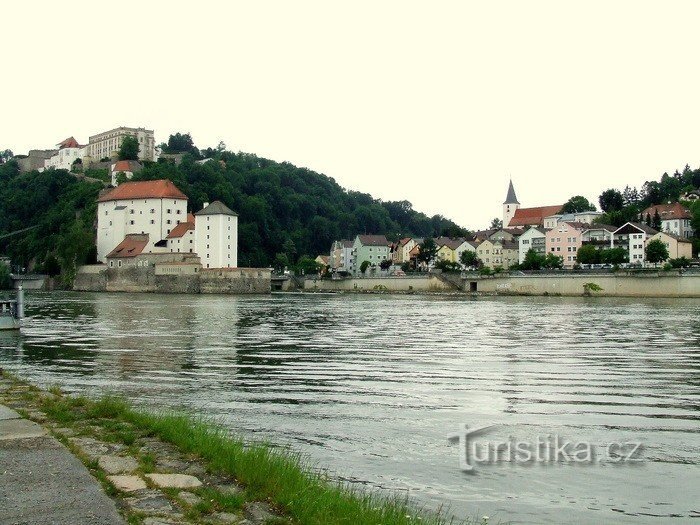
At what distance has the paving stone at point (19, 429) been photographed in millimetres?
6746

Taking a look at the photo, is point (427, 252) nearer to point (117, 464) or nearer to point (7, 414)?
point (7, 414)

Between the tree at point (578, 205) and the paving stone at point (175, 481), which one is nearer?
the paving stone at point (175, 481)

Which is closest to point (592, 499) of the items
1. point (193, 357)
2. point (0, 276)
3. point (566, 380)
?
point (566, 380)

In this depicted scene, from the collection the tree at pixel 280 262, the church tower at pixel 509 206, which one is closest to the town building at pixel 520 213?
the church tower at pixel 509 206

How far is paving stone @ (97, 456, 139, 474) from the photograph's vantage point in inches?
229

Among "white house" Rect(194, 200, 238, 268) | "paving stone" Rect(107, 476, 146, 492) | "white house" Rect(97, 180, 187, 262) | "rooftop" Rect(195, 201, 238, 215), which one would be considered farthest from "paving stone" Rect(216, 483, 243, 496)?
"white house" Rect(97, 180, 187, 262)

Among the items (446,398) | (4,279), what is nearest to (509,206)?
(4,279)

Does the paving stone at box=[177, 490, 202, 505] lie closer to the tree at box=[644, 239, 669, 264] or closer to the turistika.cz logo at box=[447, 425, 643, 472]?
the turistika.cz logo at box=[447, 425, 643, 472]

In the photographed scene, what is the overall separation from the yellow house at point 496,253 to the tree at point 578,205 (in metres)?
17.6

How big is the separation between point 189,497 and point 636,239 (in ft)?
318

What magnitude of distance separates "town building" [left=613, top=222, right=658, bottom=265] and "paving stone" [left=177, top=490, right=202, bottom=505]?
308 ft

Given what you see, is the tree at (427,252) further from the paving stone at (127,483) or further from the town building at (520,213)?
the paving stone at (127,483)

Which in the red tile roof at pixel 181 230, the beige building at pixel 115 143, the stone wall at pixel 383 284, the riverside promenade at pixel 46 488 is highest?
the beige building at pixel 115 143

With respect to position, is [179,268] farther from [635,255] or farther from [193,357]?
[193,357]
